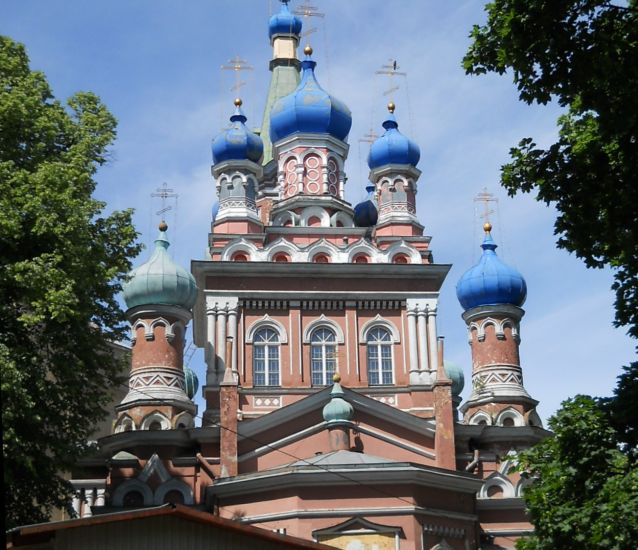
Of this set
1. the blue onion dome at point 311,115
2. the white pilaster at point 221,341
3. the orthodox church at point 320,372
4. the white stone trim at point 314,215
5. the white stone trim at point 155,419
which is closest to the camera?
the orthodox church at point 320,372

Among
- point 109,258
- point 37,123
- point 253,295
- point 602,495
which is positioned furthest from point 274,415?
point 602,495

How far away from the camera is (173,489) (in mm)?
27312

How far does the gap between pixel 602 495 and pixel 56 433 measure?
9375mm

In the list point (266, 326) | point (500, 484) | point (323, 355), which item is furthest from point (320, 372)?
point (500, 484)

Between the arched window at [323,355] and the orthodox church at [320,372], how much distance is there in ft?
0.16

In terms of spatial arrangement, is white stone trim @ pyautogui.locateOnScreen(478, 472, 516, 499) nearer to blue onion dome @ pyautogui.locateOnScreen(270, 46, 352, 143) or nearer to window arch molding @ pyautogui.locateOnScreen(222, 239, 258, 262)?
window arch molding @ pyautogui.locateOnScreen(222, 239, 258, 262)

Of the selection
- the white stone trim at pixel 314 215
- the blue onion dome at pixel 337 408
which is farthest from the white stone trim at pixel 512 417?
the white stone trim at pixel 314 215

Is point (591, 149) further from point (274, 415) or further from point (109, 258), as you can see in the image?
point (274, 415)

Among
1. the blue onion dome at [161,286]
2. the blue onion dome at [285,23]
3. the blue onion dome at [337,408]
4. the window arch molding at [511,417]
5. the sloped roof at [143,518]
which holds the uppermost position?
the blue onion dome at [285,23]

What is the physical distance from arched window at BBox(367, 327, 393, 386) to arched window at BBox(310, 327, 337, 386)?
36.1 inches

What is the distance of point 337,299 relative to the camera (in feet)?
96.1

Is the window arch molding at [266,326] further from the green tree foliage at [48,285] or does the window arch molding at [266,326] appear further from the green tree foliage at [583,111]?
the green tree foliage at [583,111]

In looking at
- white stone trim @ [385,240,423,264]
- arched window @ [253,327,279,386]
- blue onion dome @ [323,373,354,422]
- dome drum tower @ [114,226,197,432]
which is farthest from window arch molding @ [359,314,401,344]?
dome drum tower @ [114,226,197,432]

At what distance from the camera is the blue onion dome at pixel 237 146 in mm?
31875
